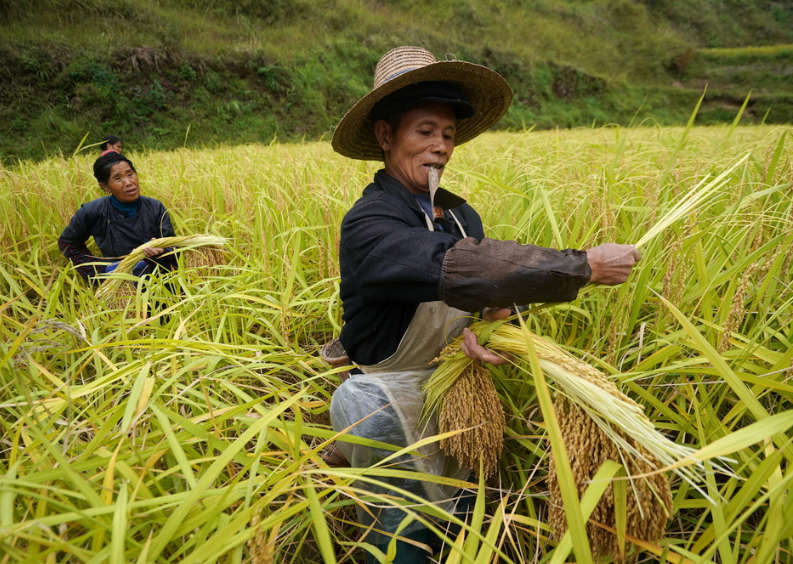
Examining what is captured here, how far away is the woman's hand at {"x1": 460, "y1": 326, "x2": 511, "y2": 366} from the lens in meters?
1.02

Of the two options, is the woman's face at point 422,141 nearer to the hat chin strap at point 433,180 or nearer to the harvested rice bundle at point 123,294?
the hat chin strap at point 433,180

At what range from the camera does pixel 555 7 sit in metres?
26.6

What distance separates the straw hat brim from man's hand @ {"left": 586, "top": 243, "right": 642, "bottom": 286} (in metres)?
0.65

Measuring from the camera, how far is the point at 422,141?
4.05 ft

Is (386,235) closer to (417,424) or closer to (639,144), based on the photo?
(417,424)

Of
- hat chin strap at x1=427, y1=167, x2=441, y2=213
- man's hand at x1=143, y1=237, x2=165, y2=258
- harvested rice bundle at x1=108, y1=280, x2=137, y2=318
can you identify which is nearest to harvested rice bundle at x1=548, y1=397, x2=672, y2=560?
hat chin strap at x1=427, y1=167, x2=441, y2=213

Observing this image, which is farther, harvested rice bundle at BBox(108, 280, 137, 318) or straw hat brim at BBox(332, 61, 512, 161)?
harvested rice bundle at BBox(108, 280, 137, 318)

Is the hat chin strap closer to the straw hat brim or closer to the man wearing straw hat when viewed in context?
the man wearing straw hat

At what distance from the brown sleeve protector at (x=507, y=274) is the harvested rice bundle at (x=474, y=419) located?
0.91ft

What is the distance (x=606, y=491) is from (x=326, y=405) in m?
0.80

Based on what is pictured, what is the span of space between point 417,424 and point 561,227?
95 cm

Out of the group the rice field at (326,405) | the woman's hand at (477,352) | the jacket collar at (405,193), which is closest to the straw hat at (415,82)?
the jacket collar at (405,193)

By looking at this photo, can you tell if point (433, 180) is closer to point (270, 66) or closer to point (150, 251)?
point (150, 251)

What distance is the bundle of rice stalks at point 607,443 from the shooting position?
741 mm
